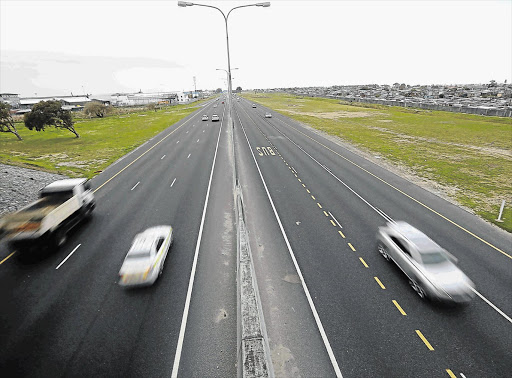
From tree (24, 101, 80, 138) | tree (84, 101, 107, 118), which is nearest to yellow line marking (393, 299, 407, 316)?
Result: tree (24, 101, 80, 138)

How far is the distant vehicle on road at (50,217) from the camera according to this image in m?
11.6

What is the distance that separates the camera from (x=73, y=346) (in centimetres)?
799

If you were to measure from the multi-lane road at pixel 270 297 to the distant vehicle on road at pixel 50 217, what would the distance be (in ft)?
2.75

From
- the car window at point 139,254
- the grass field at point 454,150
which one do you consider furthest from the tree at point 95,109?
the car window at point 139,254

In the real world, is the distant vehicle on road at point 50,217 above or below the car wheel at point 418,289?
above

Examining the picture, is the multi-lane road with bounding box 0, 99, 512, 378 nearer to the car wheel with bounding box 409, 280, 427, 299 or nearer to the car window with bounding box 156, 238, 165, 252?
the car wheel with bounding box 409, 280, 427, 299

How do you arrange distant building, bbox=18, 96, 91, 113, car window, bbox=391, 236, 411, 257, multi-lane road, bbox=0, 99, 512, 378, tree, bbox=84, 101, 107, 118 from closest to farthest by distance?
1. multi-lane road, bbox=0, 99, 512, 378
2. car window, bbox=391, 236, 411, 257
3. tree, bbox=84, 101, 107, 118
4. distant building, bbox=18, 96, 91, 113

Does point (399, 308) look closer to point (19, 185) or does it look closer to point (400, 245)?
point (400, 245)

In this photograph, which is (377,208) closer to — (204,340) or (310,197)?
(310,197)

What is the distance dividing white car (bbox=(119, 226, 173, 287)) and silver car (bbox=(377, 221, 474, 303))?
1015cm

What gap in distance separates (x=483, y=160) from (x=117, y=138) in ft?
162

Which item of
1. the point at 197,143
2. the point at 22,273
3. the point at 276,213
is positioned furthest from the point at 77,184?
the point at 197,143

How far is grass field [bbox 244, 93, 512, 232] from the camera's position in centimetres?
1881

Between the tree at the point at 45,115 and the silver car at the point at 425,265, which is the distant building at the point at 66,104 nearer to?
the tree at the point at 45,115
